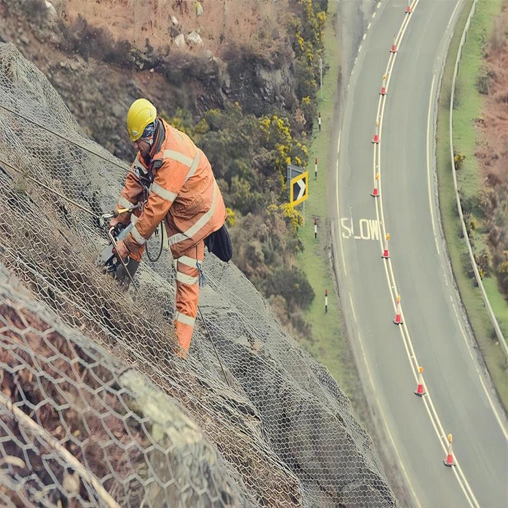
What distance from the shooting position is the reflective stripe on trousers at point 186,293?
6.36 m

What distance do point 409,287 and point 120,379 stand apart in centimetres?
1431

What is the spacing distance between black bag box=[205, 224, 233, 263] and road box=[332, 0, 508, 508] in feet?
26.4

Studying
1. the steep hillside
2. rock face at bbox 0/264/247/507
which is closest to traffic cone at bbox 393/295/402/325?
the steep hillside

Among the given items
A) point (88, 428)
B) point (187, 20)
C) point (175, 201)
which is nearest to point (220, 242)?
point (175, 201)

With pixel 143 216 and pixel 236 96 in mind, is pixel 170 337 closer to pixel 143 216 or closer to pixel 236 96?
pixel 143 216

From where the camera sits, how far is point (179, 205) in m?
6.19

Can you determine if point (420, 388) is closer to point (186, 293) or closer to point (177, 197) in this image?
point (186, 293)

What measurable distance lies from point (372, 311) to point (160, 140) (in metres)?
11.3

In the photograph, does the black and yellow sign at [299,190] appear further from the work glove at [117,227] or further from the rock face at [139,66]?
the work glove at [117,227]

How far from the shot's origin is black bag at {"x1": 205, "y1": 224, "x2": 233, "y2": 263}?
6676 mm

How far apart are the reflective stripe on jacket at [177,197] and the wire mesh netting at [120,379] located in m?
0.59

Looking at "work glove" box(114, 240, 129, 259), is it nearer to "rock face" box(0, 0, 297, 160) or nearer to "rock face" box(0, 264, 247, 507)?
"rock face" box(0, 264, 247, 507)

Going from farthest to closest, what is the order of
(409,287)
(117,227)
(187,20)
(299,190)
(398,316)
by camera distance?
(187,20) < (299,190) < (409,287) < (398,316) < (117,227)

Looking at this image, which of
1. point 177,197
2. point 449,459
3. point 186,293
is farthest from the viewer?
point 449,459
